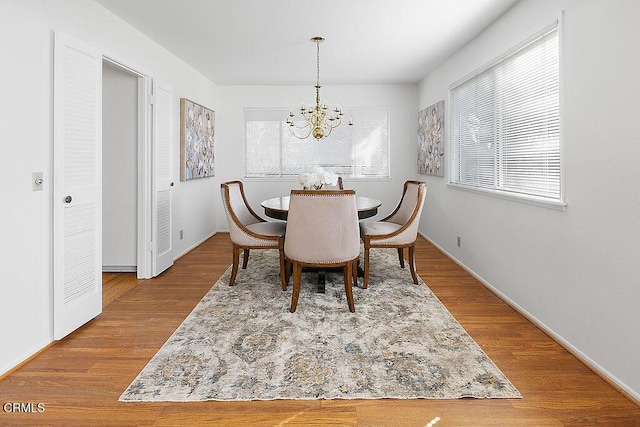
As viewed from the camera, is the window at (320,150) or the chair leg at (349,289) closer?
the chair leg at (349,289)

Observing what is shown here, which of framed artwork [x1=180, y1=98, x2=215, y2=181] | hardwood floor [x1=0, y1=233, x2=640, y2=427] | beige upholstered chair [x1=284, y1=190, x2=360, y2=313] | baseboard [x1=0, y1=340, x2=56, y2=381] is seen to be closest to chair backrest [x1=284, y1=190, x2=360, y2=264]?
beige upholstered chair [x1=284, y1=190, x2=360, y2=313]

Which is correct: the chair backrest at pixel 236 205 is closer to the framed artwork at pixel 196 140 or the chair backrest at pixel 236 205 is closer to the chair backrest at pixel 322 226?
the chair backrest at pixel 322 226

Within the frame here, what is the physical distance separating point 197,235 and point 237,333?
132 inches

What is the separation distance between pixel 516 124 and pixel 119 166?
148 inches

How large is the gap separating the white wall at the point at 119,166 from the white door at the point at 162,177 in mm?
218

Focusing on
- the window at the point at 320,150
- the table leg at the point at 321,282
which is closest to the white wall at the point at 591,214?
the table leg at the point at 321,282

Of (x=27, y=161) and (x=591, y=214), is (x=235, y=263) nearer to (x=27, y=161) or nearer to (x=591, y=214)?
(x=27, y=161)

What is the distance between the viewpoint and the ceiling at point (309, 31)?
3.35m

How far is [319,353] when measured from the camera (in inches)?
97.3

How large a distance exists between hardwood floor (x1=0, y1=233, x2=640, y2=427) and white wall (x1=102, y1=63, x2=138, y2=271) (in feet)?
4.37

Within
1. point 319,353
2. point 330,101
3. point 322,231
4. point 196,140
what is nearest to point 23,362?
point 319,353

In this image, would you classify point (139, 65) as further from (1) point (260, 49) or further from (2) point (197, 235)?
(2) point (197, 235)

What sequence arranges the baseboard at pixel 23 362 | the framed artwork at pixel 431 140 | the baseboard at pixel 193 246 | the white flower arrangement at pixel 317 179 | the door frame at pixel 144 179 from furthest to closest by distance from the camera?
the framed artwork at pixel 431 140
the baseboard at pixel 193 246
the white flower arrangement at pixel 317 179
the door frame at pixel 144 179
the baseboard at pixel 23 362

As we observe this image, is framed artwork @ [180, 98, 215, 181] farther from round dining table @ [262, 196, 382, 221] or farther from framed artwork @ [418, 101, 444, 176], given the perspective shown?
framed artwork @ [418, 101, 444, 176]
